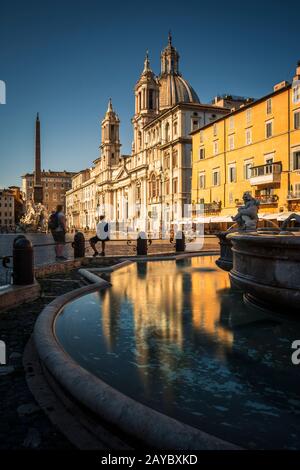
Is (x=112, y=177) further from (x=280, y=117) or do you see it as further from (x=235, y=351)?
(x=235, y=351)

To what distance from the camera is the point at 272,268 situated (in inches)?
181

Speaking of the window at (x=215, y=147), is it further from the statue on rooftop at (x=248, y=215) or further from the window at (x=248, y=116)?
the statue on rooftop at (x=248, y=215)

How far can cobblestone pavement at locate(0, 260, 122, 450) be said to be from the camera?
225cm

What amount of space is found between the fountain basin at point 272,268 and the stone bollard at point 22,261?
3615 mm

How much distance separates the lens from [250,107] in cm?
3331

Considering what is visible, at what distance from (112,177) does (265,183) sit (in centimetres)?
5332

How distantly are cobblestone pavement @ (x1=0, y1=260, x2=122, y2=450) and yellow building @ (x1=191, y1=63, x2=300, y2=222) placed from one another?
26059 millimetres

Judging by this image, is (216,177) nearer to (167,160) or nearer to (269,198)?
(269,198)

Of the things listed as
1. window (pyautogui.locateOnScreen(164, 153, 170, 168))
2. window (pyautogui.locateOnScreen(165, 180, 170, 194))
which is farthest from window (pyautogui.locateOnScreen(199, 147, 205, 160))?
window (pyautogui.locateOnScreen(165, 180, 170, 194))

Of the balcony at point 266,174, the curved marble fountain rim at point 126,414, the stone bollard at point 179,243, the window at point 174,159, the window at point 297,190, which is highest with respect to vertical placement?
the window at point 174,159

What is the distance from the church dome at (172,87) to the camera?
63781mm

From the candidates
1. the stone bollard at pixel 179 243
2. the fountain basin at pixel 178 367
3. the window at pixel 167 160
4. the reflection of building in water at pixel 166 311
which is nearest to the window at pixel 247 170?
the window at pixel 167 160

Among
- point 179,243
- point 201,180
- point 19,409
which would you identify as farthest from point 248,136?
point 19,409

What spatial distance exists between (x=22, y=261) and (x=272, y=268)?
4220 millimetres
